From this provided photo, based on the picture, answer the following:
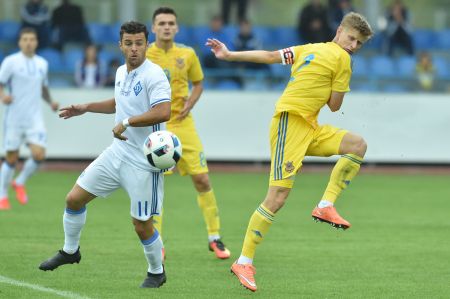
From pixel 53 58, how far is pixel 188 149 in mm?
10880

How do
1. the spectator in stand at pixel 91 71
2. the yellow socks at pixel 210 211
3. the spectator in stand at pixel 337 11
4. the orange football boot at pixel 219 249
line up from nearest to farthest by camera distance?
the orange football boot at pixel 219 249, the yellow socks at pixel 210 211, the spectator in stand at pixel 91 71, the spectator in stand at pixel 337 11

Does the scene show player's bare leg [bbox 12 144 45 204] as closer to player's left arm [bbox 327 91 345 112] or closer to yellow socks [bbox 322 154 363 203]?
yellow socks [bbox 322 154 363 203]

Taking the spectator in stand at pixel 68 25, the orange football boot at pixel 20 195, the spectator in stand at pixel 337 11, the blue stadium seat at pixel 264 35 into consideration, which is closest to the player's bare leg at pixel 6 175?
the orange football boot at pixel 20 195

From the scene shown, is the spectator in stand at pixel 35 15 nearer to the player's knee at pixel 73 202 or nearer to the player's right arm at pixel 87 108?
the player's right arm at pixel 87 108

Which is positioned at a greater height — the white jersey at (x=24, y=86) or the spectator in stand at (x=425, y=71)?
the white jersey at (x=24, y=86)

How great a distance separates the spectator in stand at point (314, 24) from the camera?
2084 centimetres

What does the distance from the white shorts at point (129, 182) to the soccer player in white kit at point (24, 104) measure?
18.7 ft

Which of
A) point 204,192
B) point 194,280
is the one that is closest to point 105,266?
point 194,280

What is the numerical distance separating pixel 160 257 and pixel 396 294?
186 cm

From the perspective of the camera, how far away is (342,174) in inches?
335

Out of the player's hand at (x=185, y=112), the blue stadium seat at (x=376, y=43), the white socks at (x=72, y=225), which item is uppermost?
the player's hand at (x=185, y=112)

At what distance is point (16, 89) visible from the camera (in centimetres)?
1375

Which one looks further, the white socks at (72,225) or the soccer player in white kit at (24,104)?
the soccer player in white kit at (24,104)

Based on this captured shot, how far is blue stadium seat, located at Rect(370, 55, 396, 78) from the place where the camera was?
20812mm
